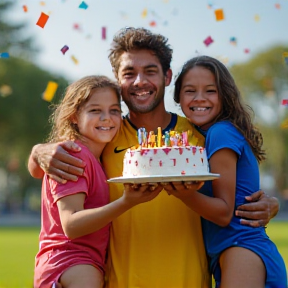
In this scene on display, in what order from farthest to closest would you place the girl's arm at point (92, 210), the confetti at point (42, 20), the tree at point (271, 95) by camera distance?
1. the tree at point (271, 95)
2. the confetti at point (42, 20)
3. the girl's arm at point (92, 210)

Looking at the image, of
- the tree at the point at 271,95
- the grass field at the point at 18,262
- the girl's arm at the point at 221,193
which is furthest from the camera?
the tree at the point at 271,95

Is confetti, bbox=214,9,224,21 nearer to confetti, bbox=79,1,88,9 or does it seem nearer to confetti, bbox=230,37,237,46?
confetti, bbox=230,37,237,46

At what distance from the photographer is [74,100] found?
5.11m

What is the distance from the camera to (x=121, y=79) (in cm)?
559

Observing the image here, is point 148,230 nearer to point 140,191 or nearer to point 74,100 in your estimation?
point 140,191

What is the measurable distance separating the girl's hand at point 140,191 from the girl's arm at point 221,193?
0.34 m

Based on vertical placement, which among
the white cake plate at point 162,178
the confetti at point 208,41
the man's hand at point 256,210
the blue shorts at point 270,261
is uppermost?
the confetti at point 208,41

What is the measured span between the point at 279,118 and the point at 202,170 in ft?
198

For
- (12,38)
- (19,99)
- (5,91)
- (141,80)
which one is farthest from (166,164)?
(19,99)

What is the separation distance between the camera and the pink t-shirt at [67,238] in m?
4.79

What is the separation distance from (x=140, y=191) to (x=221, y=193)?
2.31 ft

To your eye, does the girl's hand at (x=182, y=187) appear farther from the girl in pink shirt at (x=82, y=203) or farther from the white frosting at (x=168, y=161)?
the girl in pink shirt at (x=82, y=203)

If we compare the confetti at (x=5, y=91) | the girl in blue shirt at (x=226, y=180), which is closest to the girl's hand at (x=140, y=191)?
the girl in blue shirt at (x=226, y=180)

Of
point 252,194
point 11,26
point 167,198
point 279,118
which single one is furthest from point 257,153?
point 279,118
